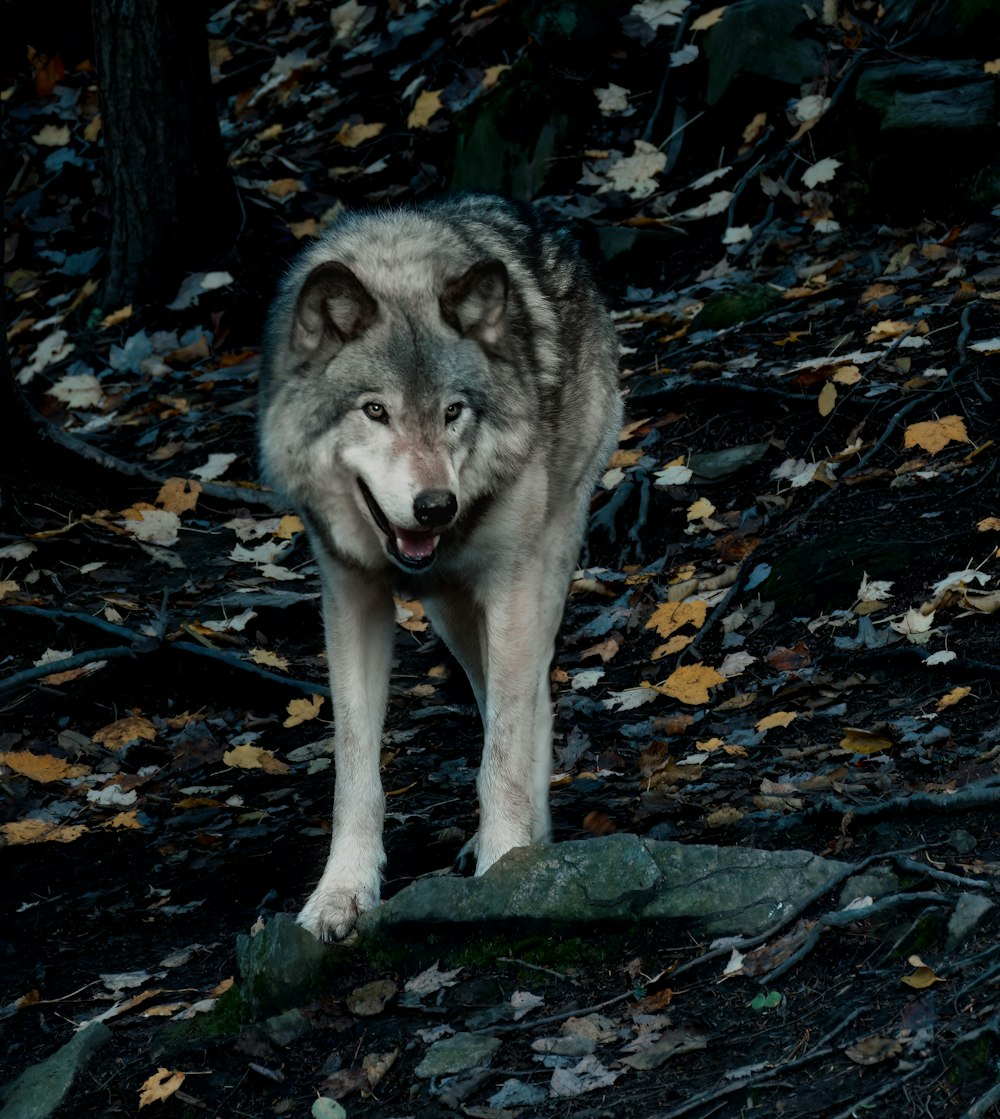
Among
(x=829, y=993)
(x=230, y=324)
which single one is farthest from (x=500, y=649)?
(x=230, y=324)

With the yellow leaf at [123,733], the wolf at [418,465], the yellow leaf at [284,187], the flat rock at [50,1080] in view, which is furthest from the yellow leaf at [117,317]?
the flat rock at [50,1080]

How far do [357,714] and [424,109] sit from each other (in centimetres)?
766

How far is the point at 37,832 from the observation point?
490cm

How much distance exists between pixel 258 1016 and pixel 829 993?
1408 millimetres

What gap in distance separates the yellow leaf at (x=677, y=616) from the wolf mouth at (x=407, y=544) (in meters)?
2.18

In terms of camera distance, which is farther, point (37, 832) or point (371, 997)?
point (37, 832)

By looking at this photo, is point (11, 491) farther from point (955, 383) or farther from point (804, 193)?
point (804, 193)

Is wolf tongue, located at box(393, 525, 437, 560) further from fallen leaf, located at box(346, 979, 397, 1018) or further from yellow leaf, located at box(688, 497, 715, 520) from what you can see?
yellow leaf, located at box(688, 497, 715, 520)

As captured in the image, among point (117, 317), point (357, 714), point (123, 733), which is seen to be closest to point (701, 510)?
point (357, 714)

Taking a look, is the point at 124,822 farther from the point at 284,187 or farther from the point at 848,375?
the point at 284,187

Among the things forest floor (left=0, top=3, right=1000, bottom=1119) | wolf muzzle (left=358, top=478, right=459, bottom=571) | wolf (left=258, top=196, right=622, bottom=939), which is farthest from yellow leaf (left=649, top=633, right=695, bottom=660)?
wolf muzzle (left=358, top=478, right=459, bottom=571)

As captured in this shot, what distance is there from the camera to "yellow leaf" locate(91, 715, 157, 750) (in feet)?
18.4

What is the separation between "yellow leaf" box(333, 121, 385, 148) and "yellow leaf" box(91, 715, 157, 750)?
6702mm

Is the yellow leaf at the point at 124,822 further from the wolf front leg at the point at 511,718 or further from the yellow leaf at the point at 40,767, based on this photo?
Answer: the wolf front leg at the point at 511,718
